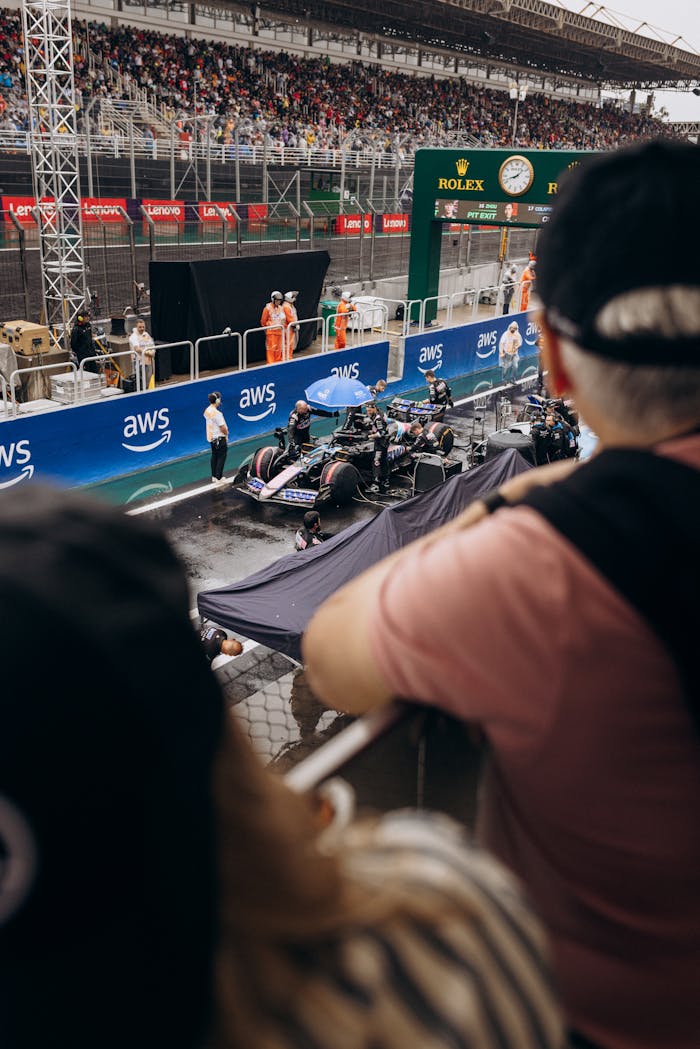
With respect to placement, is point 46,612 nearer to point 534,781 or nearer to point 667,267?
point 534,781

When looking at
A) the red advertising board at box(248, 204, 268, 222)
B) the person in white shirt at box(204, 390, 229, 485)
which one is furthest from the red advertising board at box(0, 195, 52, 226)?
the person in white shirt at box(204, 390, 229, 485)

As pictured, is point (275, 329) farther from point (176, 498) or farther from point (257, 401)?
point (176, 498)

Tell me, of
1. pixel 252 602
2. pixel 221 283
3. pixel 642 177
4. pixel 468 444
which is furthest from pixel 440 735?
pixel 221 283

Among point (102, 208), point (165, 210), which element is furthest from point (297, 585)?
point (165, 210)

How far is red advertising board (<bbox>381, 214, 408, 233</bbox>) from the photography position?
32.3 meters

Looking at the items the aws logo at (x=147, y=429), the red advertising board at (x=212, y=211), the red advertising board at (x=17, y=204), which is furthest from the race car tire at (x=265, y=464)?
the red advertising board at (x=212, y=211)

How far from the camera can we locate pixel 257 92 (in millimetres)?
35438

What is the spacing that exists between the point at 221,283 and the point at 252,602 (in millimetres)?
13611

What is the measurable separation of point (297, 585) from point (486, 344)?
17939 mm

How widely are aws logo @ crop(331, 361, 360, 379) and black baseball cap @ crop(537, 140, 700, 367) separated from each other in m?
17.8

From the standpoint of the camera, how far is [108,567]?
74 cm

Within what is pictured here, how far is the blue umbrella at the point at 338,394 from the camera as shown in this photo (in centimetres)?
1416

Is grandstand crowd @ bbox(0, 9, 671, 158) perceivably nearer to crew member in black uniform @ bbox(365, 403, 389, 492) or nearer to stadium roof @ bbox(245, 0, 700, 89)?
stadium roof @ bbox(245, 0, 700, 89)

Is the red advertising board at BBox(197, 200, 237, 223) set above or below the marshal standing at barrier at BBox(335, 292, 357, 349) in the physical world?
above
